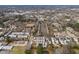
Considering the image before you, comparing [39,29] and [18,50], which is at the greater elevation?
[39,29]

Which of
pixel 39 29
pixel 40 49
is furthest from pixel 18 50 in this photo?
pixel 39 29

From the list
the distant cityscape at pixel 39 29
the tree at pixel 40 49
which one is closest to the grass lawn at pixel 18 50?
A: the distant cityscape at pixel 39 29

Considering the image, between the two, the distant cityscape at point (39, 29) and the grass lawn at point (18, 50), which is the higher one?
the distant cityscape at point (39, 29)

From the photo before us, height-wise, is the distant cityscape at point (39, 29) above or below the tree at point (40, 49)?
above

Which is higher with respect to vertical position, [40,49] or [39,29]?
[39,29]

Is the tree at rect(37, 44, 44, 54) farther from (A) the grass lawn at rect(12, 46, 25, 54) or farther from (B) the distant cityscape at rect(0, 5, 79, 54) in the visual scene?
(A) the grass lawn at rect(12, 46, 25, 54)

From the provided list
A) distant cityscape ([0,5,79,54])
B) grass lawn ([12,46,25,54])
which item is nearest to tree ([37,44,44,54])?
distant cityscape ([0,5,79,54])

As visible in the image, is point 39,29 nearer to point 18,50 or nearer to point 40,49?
point 40,49

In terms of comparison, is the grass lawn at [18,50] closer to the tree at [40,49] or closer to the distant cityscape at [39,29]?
the distant cityscape at [39,29]

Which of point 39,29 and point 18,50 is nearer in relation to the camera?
point 18,50
